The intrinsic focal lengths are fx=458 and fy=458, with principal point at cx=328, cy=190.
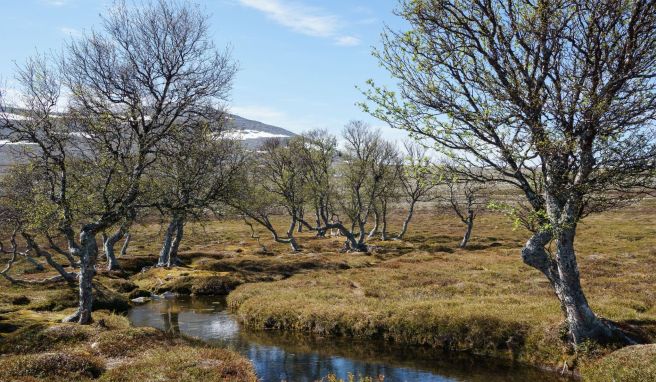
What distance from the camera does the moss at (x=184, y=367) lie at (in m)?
16.2

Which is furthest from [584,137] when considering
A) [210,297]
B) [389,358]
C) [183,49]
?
[210,297]

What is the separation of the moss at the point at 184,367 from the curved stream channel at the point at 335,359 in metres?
1.53

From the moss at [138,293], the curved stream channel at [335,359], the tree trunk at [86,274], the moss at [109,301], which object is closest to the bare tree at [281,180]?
the moss at [138,293]

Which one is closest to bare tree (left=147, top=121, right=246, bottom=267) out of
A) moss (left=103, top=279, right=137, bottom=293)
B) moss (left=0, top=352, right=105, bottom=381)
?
moss (left=0, top=352, right=105, bottom=381)

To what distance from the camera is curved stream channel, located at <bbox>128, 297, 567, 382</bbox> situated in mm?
19234

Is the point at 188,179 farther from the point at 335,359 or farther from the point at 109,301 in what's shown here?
the point at 109,301

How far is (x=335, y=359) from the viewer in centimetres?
2177

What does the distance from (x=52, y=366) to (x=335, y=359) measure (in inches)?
459

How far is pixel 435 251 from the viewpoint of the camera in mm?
62094

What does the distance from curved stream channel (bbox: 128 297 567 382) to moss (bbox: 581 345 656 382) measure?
171 centimetres

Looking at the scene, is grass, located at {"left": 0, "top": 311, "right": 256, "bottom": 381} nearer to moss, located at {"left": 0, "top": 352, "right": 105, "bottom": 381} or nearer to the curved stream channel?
moss, located at {"left": 0, "top": 352, "right": 105, "bottom": 381}

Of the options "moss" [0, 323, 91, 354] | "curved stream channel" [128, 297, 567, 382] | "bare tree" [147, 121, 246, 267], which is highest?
"bare tree" [147, 121, 246, 267]

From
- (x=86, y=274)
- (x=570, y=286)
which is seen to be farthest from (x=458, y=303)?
(x=86, y=274)

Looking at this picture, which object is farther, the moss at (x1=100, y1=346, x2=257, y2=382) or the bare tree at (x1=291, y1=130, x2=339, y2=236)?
the bare tree at (x1=291, y1=130, x2=339, y2=236)
